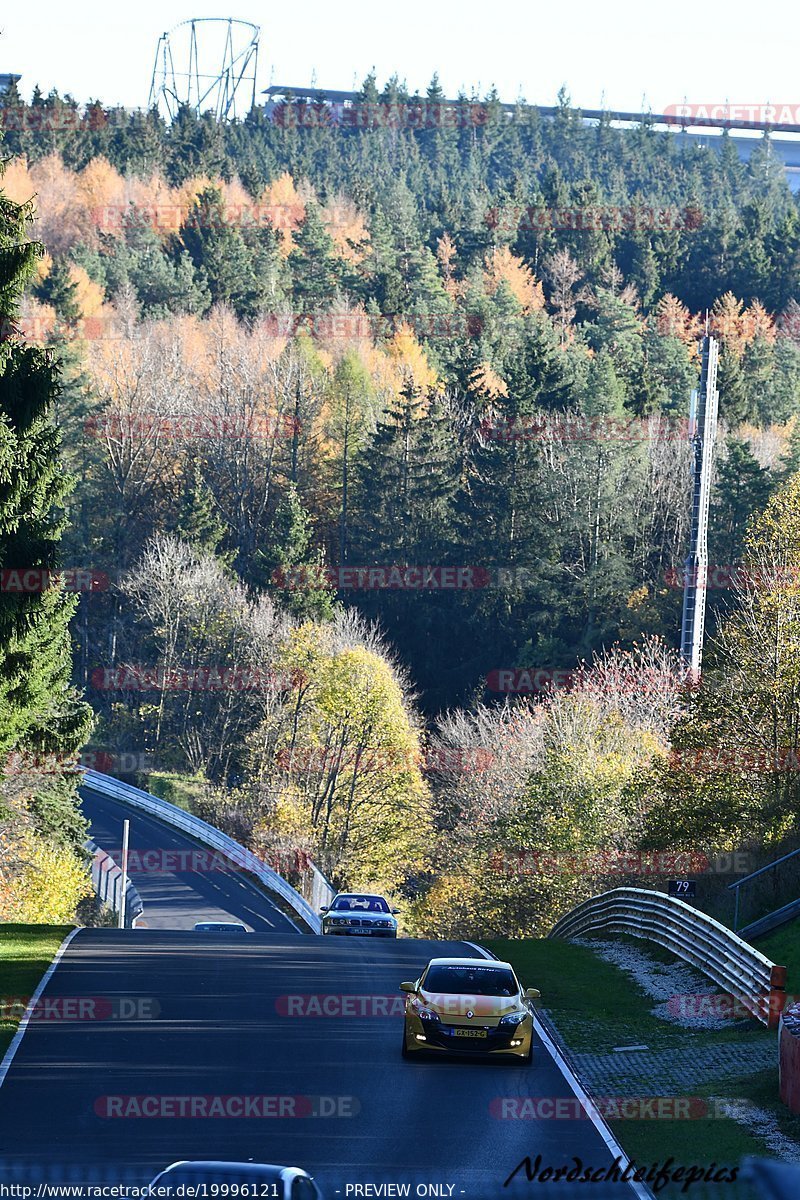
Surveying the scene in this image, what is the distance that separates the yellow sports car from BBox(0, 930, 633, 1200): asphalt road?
283mm

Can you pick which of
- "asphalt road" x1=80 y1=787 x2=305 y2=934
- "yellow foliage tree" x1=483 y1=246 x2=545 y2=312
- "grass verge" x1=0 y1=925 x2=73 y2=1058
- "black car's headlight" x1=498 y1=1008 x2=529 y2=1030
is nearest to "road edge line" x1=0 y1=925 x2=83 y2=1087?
"grass verge" x1=0 y1=925 x2=73 y2=1058

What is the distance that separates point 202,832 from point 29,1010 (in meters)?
46.9

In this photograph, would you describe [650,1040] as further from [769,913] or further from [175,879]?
[175,879]

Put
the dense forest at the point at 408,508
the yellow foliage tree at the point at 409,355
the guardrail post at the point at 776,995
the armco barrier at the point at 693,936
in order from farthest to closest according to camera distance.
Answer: the yellow foliage tree at the point at 409,355, the dense forest at the point at 408,508, the armco barrier at the point at 693,936, the guardrail post at the point at 776,995

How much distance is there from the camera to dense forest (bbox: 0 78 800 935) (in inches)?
1890

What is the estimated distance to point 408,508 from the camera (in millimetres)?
90000

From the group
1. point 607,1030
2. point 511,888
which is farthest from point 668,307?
point 607,1030

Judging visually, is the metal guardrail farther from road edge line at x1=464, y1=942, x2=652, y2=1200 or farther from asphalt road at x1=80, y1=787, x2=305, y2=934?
asphalt road at x1=80, y1=787, x2=305, y2=934

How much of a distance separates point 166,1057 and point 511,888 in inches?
1364

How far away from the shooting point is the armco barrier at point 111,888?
57.7 meters

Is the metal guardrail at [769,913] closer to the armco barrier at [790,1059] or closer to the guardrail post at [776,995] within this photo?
the guardrail post at [776,995]

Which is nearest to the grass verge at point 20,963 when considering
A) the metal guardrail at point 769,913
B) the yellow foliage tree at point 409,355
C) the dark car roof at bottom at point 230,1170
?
the dark car roof at bottom at point 230,1170

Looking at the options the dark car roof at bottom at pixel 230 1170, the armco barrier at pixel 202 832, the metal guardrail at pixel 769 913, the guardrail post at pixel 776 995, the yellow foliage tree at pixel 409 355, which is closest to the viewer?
the dark car roof at bottom at pixel 230 1170

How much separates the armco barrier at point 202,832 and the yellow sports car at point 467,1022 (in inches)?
1245
